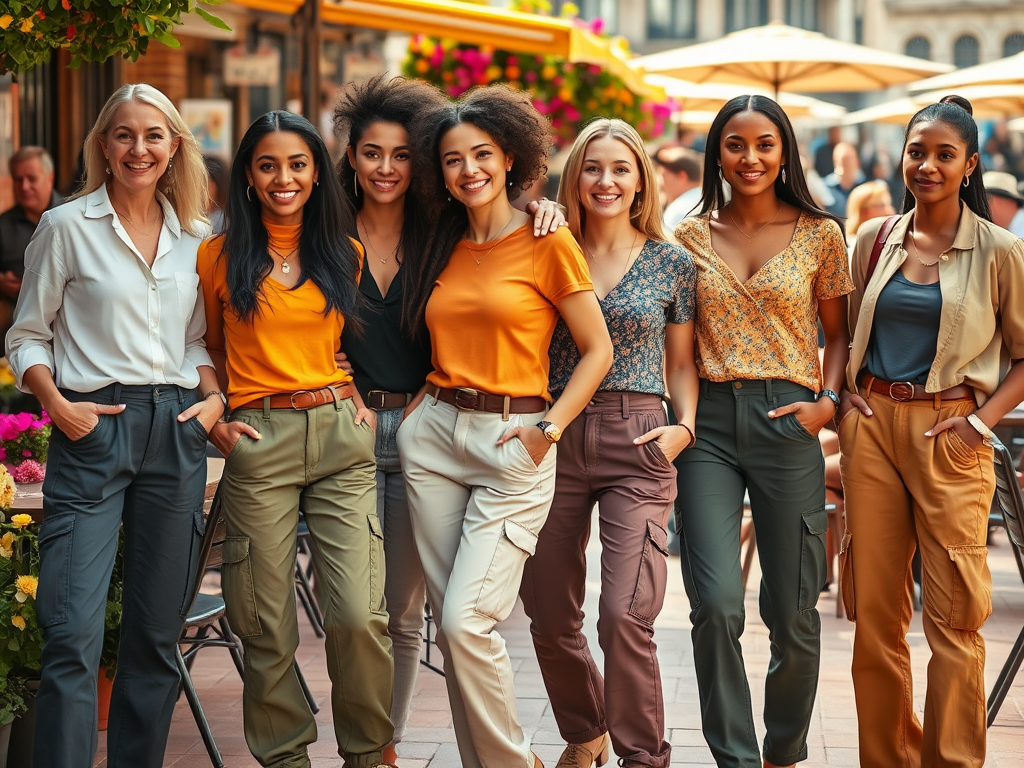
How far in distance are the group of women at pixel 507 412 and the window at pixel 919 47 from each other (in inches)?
1894

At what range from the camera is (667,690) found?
5172mm

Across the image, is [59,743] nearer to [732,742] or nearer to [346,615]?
[346,615]

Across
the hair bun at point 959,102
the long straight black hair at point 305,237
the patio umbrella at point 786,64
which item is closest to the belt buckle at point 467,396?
the long straight black hair at point 305,237

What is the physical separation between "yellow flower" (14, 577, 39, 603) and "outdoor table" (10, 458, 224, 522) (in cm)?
28

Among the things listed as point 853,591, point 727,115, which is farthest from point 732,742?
point 727,115

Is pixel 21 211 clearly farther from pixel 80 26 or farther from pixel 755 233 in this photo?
pixel 755 233

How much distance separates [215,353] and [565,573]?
125 centimetres

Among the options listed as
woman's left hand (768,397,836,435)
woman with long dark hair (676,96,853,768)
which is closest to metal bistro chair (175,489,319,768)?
woman with long dark hair (676,96,853,768)

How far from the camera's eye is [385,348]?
403 centimetres

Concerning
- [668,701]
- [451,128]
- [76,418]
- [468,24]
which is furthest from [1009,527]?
[468,24]

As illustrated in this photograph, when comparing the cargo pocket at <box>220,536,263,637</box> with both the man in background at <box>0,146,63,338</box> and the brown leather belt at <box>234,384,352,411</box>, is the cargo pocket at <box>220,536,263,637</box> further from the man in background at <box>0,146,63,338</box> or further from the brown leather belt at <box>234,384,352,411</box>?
the man in background at <box>0,146,63,338</box>

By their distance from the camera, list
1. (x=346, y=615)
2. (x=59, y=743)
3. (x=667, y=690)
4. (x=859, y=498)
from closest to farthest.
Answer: (x=59, y=743) → (x=346, y=615) → (x=859, y=498) → (x=667, y=690)

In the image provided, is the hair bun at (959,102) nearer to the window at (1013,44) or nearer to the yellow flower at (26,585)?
the yellow flower at (26,585)

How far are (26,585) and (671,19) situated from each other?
47.5 metres
